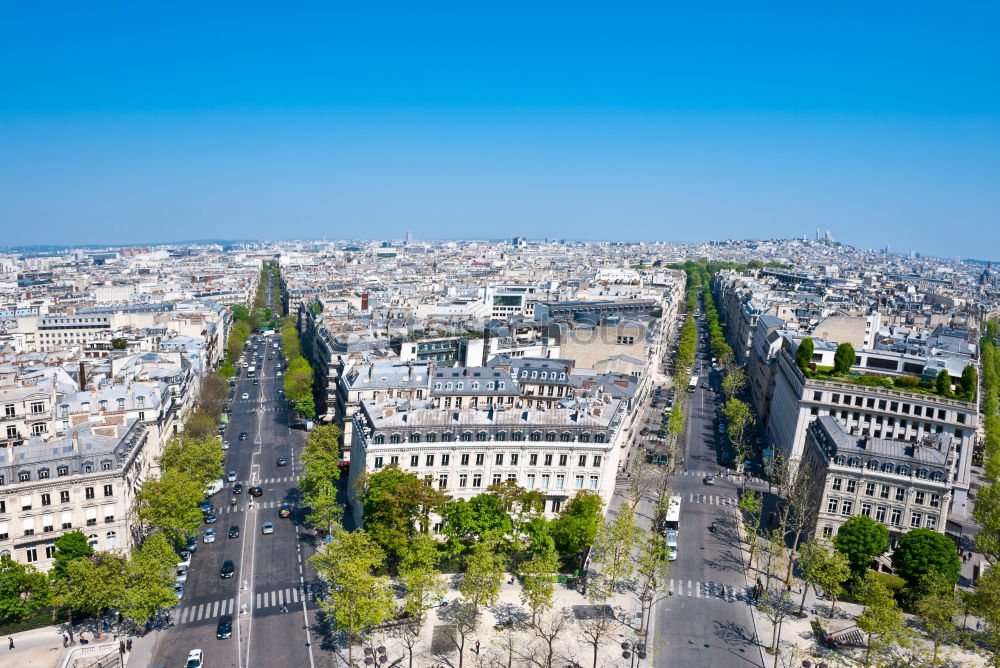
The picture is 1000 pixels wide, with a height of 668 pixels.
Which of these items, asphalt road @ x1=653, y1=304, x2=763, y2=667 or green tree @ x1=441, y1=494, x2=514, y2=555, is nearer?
asphalt road @ x1=653, y1=304, x2=763, y2=667

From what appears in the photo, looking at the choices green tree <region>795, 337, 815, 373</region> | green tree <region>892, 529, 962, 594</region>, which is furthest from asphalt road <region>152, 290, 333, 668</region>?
green tree <region>795, 337, 815, 373</region>

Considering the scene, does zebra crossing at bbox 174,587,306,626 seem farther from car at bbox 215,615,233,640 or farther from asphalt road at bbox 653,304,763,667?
asphalt road at bbox 653,304,763,667

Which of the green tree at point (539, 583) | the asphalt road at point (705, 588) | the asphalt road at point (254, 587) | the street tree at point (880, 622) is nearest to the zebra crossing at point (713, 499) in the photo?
the asphalt road at point (705, 588)

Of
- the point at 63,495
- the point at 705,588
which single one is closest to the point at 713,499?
the point at 705,588

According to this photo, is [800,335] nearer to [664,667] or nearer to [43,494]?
[664,667]

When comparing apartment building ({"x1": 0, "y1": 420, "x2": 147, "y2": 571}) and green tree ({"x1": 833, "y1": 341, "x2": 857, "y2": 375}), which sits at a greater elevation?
green tree ({"x1": 833, "y1": 341, "x2": 857, "y2": 375})

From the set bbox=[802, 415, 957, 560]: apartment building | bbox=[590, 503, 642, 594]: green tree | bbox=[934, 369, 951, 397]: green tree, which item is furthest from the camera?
bbox=[934, 369, 951, 397]: green tree

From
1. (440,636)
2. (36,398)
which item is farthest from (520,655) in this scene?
(36,398)
